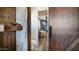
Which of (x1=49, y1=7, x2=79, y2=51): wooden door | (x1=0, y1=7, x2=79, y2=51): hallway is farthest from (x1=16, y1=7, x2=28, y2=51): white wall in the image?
(x1=49, y1=7, x2=79, y2=51): wooden door

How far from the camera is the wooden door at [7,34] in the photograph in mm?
1119

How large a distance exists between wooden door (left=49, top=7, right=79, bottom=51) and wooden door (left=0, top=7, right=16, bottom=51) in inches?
15.2

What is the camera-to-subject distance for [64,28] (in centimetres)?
114

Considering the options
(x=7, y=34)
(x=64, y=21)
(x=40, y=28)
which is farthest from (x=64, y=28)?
(x=7, y=34)

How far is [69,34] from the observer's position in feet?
3.75

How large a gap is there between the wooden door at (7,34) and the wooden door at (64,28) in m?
0.39

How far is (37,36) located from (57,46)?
24cm

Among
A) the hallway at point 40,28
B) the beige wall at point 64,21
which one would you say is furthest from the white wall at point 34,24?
the beige wall at point 64,21

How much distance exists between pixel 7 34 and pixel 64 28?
0.60 m

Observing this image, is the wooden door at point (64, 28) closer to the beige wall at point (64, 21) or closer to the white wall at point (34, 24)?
the beige wall at point (64, 21)

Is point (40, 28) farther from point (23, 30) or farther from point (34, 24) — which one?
point (23, 30)
